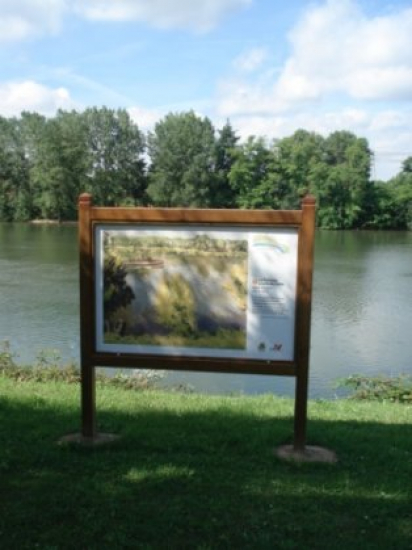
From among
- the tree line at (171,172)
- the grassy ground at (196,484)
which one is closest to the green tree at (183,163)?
the tree line at (171,172)

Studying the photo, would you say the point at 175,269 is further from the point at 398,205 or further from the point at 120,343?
the point at 398,205

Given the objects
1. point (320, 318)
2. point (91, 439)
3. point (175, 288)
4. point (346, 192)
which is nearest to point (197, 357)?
point (175, 288)

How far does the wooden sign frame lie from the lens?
4629 millimetres

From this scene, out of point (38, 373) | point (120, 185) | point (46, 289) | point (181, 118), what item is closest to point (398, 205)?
point (181, 118)

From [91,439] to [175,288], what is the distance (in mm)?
1235

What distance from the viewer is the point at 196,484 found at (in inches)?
154

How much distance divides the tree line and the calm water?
38.8m

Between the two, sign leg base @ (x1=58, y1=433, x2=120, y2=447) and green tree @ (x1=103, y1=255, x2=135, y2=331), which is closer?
sign leg base @ (x1=58, y1=433, x2=120, y2=447)

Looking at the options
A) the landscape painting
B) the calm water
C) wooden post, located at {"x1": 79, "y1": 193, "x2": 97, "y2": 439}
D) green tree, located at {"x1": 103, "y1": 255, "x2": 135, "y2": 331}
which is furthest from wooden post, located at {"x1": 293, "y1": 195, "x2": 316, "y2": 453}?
the calm water

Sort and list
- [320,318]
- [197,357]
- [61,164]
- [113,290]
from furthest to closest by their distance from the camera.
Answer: [61,164]
[320,318]
[113,290]
[197,357]

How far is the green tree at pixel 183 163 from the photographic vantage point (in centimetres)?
7562

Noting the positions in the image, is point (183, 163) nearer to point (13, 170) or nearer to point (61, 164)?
point (61, 164)

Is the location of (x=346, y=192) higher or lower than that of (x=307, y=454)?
higher

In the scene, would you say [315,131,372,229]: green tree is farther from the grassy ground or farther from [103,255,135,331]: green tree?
[103,255,135,331]: green tree
